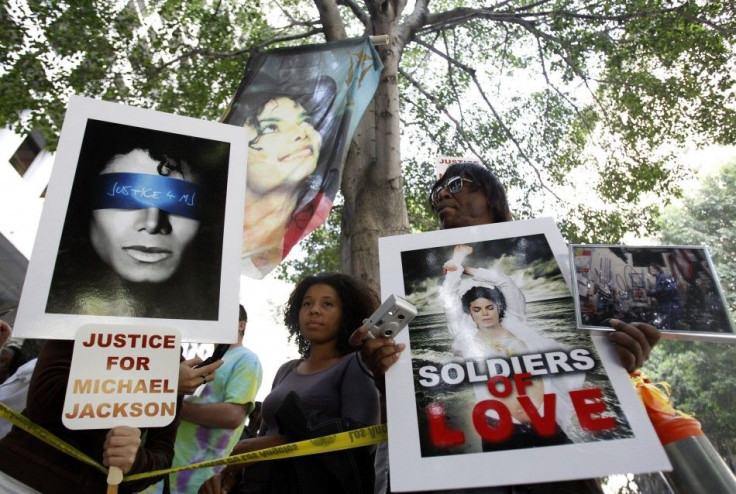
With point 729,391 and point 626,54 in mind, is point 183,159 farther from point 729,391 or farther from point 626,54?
point 729,391

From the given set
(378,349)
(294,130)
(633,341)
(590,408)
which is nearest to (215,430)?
(378,349)

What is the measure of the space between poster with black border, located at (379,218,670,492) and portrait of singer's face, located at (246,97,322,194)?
1.91 m

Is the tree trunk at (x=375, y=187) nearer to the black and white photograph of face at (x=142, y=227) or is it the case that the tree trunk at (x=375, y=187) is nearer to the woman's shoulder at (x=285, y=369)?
the woman's shoulder at (x=285, y=369)

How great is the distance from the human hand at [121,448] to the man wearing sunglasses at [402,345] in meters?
0.64

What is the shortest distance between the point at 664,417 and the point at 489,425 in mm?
532

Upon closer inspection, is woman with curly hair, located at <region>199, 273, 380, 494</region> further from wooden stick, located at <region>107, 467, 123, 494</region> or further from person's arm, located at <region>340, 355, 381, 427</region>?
wooden stick, located at <region>107, 467, 123, 494</region>

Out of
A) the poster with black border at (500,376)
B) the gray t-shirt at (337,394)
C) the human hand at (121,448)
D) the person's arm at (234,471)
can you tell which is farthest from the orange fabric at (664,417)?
the human hand at (121,448)

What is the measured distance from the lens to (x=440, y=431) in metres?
1.27

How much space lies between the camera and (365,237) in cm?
404

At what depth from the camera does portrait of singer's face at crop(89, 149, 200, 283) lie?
4.95ft

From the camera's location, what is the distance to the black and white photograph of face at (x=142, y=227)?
1.45m

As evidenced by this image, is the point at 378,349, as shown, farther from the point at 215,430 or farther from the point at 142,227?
the point at 215,430

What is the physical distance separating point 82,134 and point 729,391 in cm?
1929

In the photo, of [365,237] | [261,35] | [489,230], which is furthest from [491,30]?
[489,230]
